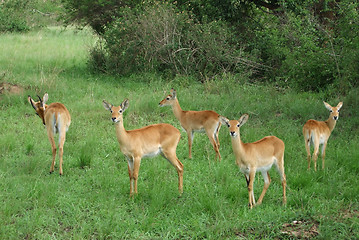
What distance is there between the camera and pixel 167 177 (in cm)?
672

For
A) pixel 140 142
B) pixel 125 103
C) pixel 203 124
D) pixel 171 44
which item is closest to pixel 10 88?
pixel 171 44

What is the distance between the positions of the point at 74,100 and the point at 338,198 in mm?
6504

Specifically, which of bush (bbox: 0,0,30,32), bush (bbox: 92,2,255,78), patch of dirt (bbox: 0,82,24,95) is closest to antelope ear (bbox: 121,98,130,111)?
patch of dirt (bbox: 0,82,24,95)

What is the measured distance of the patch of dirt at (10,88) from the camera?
10654 millimetres

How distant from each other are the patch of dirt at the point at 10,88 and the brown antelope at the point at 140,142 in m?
5.26

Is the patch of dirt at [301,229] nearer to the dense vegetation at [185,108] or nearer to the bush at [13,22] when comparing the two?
the dense vegetation at [185,108]

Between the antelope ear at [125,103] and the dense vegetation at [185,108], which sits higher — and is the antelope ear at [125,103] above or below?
above

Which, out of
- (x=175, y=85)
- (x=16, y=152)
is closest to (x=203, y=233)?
(x=16, y=152)

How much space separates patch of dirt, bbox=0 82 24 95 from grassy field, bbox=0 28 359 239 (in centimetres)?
2

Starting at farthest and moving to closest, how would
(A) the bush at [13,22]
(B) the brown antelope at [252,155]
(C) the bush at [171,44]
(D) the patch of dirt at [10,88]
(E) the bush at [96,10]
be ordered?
(A) the bush at [13,22] < (E) the bush at [96,10] < (C) the bush at [171,44] < (D) the patch of dirt at [10,88] < (B) the brown antelope at [252,155]

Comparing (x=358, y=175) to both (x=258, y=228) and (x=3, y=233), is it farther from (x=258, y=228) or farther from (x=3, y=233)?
(x=3, y=233)

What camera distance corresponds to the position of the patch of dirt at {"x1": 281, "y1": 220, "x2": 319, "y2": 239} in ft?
16.3

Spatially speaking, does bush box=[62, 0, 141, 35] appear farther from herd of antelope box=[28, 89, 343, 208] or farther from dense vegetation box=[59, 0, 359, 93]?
herd of antelope box=[28, 89, 343, 208]

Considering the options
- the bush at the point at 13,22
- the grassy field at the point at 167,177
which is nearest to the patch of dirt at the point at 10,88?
the grassy field at the point at 167,177
